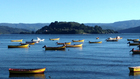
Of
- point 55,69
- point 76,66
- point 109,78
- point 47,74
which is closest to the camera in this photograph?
point 109,78

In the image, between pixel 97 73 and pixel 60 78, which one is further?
pixel 97 73

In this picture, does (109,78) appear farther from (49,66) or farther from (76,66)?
(49,66)

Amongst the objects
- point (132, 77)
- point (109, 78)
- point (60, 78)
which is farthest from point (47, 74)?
point (132, 77)

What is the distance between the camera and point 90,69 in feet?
148

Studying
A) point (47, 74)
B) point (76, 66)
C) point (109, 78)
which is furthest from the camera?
point (76, 66)

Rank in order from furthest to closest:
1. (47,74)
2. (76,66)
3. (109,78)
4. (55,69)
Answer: (76,66) < (55,69) < (47,74) < (109,78)

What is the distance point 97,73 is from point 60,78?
669 cm

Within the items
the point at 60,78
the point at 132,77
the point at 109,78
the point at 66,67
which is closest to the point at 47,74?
the point at 60,78

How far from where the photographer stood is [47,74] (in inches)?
1615

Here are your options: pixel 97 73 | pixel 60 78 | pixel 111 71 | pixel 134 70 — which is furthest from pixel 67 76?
pixel 134 70

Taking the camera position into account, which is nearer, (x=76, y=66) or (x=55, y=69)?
(x=55, y=69)

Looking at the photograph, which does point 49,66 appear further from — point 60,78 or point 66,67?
point 60,78

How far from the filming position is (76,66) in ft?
157

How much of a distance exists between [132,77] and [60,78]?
1097 cm
